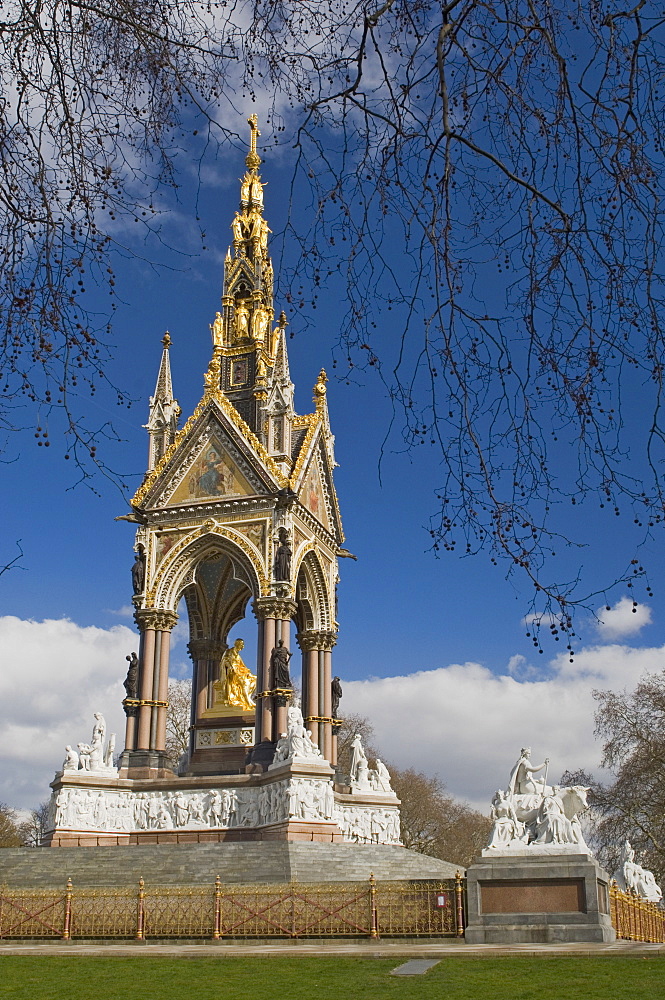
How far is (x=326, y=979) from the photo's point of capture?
1080 centimetres

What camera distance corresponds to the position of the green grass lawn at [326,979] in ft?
31.4

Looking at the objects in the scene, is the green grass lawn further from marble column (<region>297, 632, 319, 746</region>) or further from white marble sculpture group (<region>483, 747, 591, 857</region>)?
marble column (<region>297, 632, 319, 746</region>)

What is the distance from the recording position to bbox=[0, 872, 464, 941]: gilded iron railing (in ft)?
50.9

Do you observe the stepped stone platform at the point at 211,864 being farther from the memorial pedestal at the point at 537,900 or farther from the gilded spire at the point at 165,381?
the gilded spire at the point at 165,381

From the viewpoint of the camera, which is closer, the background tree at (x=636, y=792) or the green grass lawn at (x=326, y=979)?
the green grass lawn at (x=326, y=979)

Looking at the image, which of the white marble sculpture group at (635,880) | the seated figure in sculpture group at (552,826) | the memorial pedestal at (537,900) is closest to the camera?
the memorial pedestal at (537,900)

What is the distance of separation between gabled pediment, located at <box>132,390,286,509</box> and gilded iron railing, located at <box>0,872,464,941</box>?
13738 millimetres

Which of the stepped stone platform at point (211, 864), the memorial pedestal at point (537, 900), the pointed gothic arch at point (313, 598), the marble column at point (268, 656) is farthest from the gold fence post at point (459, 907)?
the pointed gothic arch at point (313, 598)

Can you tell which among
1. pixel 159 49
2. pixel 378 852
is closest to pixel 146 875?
pixel 378 852

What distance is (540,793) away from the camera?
54.1 ft

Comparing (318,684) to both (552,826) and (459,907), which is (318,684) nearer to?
(552,826)

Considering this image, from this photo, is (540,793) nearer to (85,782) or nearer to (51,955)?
(51,955)

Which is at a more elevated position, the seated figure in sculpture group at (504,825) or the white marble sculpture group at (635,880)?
the seated figure in sculpture group at (504,825)

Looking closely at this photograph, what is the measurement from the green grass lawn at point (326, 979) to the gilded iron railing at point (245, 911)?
8.97ft
